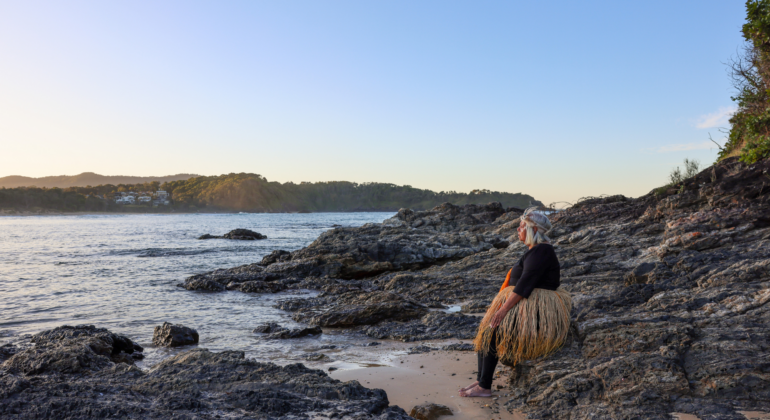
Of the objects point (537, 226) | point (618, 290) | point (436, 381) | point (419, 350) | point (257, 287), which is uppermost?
point (537, 226)

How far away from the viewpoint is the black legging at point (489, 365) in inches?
168

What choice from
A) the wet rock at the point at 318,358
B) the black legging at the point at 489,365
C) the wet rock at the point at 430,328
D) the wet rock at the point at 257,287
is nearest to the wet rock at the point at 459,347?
the wet rock at the point at 430,328

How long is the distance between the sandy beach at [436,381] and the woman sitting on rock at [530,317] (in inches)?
7.9

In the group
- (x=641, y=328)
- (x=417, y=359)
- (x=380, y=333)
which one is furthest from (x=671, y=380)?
(x=380, y=333)

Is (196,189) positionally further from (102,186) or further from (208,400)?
(208,400)

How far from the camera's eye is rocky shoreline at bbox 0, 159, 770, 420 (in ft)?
11.4

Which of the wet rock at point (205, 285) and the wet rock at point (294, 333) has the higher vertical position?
the wet rock at point (294, 333)

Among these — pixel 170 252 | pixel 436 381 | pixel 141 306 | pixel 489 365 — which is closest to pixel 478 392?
pixel 489 365

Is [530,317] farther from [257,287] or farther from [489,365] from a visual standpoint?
[257,287]

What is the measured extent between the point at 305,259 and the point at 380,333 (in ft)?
30.7

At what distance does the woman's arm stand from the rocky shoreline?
598mm

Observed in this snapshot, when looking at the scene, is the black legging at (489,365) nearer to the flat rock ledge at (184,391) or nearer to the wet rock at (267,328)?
the flat rock ledge at (184,391)

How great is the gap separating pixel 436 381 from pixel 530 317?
1392 millimetres

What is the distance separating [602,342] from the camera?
4.33m
